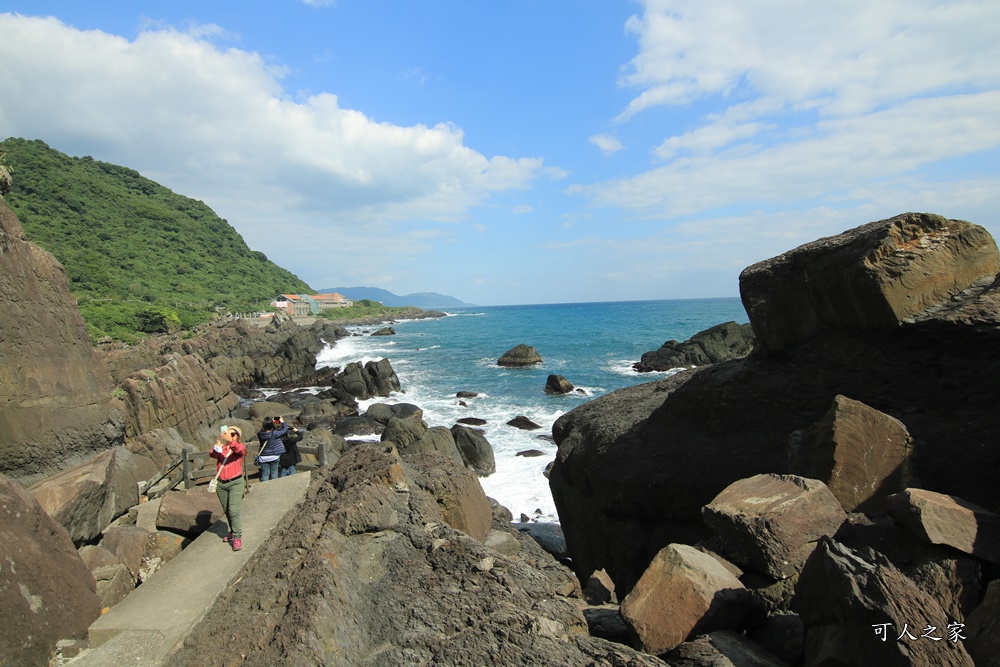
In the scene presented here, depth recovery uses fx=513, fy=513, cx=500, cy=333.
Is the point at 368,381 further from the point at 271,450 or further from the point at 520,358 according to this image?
the point at 271,450

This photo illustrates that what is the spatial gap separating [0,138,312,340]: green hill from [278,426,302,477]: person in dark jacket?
48.3 meters

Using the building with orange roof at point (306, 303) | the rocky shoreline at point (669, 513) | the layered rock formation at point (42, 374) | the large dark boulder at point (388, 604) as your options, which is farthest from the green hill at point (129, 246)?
the large dark boulder at point (388, 604)

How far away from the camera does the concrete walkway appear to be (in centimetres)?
420

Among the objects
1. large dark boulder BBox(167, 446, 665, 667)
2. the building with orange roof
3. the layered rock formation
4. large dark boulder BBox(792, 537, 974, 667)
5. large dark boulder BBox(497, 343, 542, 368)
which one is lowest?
large dark boulder BBox(497, 343, 542, 368)

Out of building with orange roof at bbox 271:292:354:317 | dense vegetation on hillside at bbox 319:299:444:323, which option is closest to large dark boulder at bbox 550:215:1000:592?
building with orange roof at bbox 271:292:354:317

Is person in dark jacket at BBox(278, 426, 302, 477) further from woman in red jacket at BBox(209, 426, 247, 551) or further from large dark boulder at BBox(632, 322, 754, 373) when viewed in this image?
large dark boulder at BBox(632, 322, 754, 373)

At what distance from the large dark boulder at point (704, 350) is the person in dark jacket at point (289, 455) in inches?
1410

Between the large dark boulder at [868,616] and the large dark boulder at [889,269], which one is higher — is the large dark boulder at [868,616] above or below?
below

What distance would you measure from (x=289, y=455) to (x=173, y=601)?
18.3ft

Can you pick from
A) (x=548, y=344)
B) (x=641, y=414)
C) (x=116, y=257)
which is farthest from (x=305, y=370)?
(x=116, y=257)

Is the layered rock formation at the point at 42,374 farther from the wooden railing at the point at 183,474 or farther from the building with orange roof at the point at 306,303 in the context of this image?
the building with orange roof at the point at 306,303

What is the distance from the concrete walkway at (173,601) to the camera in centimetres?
420

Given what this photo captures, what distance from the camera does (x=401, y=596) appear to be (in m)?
4.17

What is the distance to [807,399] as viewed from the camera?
22.4 ft
